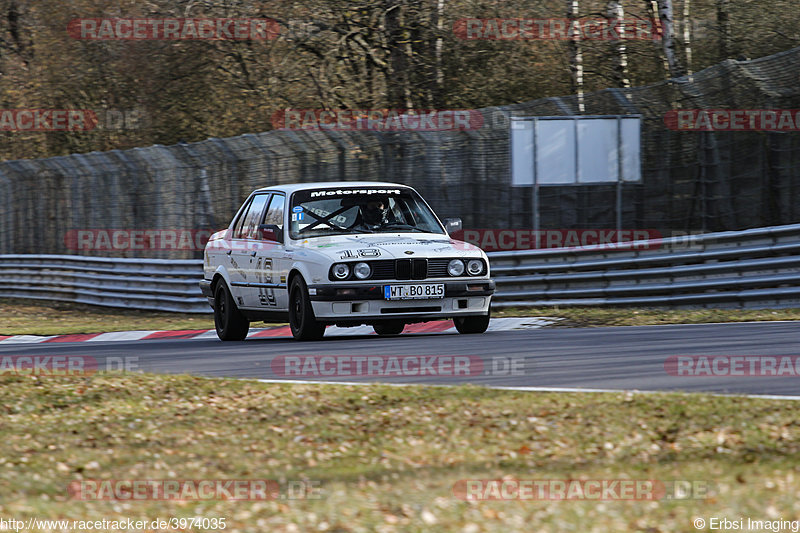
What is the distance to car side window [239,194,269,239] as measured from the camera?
47.2 ft

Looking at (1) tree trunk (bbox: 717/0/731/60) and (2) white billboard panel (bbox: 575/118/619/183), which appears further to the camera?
(1) tree trunk (bbox: 717/0/731/60)

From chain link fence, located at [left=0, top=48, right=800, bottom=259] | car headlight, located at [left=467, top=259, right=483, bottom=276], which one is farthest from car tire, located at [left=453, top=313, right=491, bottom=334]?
chain link fence, located at [left=0, top=48, right=800, bottom=259]

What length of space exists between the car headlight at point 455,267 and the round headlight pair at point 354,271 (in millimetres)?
820

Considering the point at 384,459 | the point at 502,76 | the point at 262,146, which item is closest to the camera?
the point at 384,459

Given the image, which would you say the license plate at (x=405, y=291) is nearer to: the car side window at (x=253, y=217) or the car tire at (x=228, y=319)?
the car side window at (x=253, y=217)

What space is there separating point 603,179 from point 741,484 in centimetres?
1120

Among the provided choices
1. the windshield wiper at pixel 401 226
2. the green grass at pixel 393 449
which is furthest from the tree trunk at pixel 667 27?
the green grass at pixel 393 449

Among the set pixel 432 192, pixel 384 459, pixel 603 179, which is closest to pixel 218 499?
pixel 384 459

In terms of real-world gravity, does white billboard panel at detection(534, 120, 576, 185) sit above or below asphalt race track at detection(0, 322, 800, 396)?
above

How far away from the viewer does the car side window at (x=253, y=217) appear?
47.2 ft

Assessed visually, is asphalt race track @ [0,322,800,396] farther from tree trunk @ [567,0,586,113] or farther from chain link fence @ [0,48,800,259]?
tree trunk @ [567,0,586,113]

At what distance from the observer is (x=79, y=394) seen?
9.16m

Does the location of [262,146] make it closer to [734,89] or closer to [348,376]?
[734,89]

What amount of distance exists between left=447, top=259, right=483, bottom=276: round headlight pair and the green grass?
3787 mm
